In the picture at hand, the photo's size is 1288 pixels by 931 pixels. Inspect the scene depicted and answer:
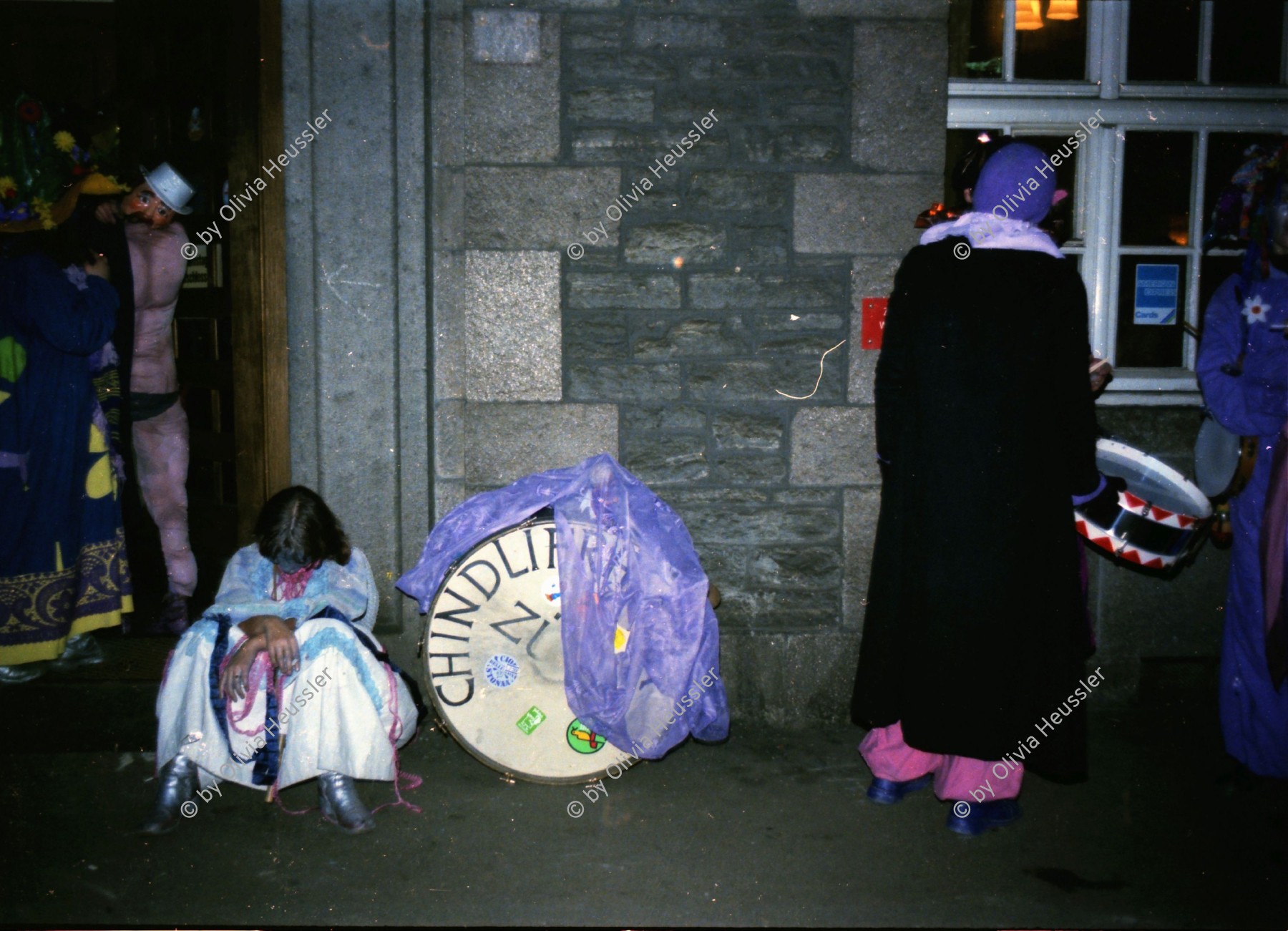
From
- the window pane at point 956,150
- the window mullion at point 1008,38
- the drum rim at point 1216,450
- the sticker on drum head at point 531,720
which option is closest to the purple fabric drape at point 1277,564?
the drum rim at point 1216,450

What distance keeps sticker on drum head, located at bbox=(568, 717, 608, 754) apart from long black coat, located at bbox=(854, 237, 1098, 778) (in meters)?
1.03

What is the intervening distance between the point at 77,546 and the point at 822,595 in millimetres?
2940

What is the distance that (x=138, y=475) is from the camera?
4680 millimetres

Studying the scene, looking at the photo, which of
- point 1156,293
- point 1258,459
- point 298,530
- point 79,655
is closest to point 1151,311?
point 1156,293

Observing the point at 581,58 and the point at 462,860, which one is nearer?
the point at 462,860

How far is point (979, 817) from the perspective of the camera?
315 centimetres

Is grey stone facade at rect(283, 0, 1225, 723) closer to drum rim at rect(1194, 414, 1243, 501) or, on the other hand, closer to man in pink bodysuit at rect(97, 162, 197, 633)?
man in pink bodysuit at rect(97, 162, 197, 633)

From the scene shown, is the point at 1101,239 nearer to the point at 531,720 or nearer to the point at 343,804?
the point at 531,720

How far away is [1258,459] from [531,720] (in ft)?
8.74

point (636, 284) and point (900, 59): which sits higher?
point (900, 59)

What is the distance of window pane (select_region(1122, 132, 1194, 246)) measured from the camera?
4234 mm

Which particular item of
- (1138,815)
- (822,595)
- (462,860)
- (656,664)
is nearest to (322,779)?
(462,860)

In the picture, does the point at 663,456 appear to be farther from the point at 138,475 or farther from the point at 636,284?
the point at 138,475

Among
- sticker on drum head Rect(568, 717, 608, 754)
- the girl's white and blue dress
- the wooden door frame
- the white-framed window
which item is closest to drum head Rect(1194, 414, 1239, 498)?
the white-framed window
